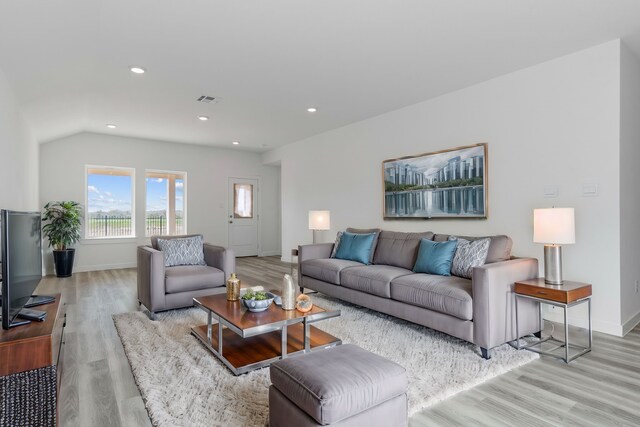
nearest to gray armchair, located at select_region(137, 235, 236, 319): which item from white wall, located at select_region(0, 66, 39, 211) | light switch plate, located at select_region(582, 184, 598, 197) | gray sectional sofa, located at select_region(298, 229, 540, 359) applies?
gray sectional sofa, located at select_region(298, 229, 540, 359)

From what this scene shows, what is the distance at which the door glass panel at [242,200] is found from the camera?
28.1 ft

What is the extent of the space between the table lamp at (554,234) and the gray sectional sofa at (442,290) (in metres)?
0.20

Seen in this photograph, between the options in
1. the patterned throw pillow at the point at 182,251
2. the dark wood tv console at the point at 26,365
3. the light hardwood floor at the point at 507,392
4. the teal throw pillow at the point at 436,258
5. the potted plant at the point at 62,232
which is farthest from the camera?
the potted plant at the point at 62,232

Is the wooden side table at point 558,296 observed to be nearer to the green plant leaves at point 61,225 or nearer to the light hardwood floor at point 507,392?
the light hardwood floor at point 507,392

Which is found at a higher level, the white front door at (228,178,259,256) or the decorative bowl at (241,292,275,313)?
the white front door at (228,178,259,256)

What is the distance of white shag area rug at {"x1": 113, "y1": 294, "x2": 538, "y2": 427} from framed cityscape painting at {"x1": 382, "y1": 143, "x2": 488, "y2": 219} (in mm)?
1639

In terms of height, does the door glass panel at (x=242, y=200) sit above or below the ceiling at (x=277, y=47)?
below

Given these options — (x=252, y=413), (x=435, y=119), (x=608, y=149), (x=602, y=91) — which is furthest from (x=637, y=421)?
(x=435, y=119)

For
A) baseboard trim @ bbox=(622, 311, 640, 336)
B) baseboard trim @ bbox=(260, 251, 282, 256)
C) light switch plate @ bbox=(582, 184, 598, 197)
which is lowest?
baseboard trim @ bbox=(622, 311, 640, 336)

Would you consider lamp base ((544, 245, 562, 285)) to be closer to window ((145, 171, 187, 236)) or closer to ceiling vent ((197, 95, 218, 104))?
ceiling vent ((197, 95, 218, 104))

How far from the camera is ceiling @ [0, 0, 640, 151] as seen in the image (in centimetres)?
257

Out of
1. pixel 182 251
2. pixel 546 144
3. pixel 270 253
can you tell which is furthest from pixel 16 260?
pixel 270 253

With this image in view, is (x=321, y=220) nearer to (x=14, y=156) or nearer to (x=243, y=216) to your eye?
(x=243, y=216)

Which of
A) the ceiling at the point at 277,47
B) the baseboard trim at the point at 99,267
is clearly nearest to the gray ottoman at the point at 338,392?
the ceiling at the point at 277,47
